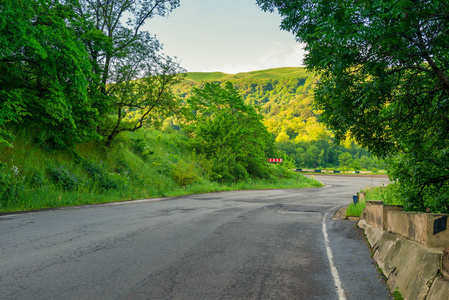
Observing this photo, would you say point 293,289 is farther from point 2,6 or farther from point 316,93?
point 2,6

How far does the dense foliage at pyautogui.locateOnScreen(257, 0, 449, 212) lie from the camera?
5371mm

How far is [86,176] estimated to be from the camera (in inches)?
679

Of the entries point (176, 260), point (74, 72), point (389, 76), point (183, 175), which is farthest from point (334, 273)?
point (183, 175)

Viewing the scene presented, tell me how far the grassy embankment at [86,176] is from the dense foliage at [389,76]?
1073 cm

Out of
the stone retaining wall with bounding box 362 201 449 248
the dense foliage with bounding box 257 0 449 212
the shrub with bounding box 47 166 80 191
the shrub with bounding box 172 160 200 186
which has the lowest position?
the shrub with bounding box 172 160 200 186

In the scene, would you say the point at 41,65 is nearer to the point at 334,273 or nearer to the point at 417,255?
the point at 334,273

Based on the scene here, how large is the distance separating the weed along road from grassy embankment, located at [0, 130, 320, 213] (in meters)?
2.77

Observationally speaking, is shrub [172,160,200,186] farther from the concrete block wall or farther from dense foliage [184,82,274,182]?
the concrete block wall

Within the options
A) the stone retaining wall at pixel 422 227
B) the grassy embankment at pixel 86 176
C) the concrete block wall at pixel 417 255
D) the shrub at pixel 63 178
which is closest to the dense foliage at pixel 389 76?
the stone retaining wall at pixel 422 227

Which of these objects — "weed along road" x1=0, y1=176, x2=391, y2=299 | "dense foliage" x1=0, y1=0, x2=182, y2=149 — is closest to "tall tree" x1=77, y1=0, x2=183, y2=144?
"dense foliage" x1=0, y1=0, x2=182, y2=149

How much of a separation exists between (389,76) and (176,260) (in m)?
5.39

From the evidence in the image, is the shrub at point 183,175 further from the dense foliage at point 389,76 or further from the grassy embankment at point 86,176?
the dense foliage at point 389,76

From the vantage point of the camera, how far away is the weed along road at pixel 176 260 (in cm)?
432

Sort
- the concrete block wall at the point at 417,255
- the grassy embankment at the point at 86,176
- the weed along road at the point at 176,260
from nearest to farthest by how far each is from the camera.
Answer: the concrete block wall at the point at 417,255
the weed along road at the point at 176,260
the grassy embankment at the point at 86,176
